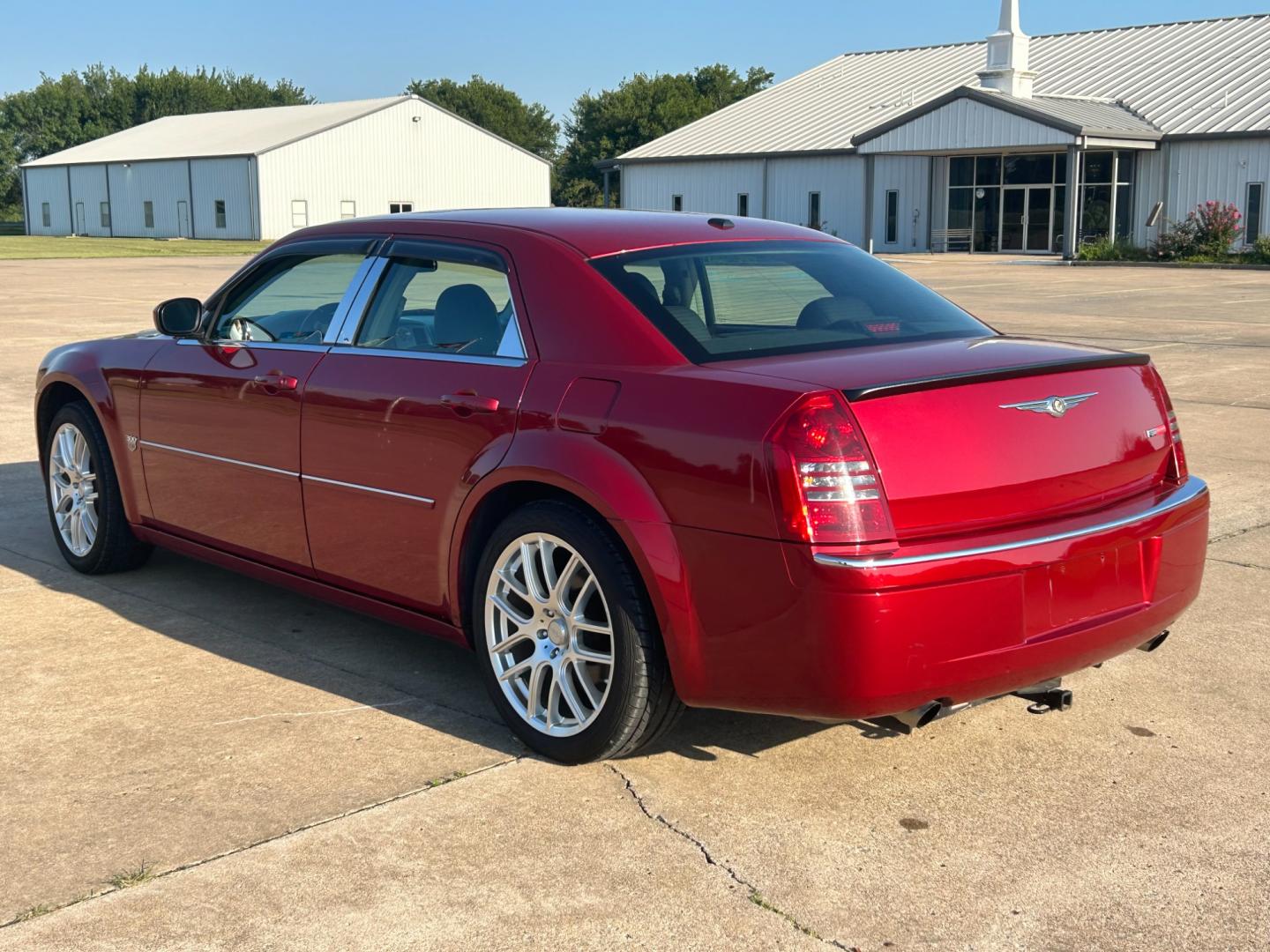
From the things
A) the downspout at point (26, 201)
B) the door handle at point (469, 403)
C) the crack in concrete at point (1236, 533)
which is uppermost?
the downspout at point (26, 201)

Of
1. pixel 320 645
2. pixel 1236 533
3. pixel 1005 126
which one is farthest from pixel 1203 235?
pixel 320 645

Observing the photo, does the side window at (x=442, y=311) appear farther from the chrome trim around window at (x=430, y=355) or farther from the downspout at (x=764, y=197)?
the downspout at (x=764, y=197)

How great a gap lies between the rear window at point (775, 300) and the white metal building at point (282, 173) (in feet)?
212

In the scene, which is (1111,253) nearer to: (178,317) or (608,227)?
(178,317)

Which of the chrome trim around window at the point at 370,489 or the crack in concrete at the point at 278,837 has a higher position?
the chrome trim around window at the point at 370,489

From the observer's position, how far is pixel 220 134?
77500 millimetres

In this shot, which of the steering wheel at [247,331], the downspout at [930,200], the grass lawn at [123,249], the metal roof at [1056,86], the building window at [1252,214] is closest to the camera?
the steering wheel at [247,331]

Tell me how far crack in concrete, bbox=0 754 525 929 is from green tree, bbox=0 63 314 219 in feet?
351

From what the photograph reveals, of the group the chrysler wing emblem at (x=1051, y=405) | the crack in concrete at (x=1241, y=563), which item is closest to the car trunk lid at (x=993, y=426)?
the chrysler wing emblem at (x=1051, y=405)

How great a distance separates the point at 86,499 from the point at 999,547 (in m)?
4.29

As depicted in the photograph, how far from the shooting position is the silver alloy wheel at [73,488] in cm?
638

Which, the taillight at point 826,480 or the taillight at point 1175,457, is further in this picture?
the taillight at point 1175,457

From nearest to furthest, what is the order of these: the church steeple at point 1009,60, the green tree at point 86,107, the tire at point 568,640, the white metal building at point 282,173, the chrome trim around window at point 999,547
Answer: the chrome trim around window at point 999,547
the tire at point 568,640
the church steeple at point 1009,60
the white metal building at point 282,173
the green tree at point 86,107

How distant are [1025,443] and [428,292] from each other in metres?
2.10
